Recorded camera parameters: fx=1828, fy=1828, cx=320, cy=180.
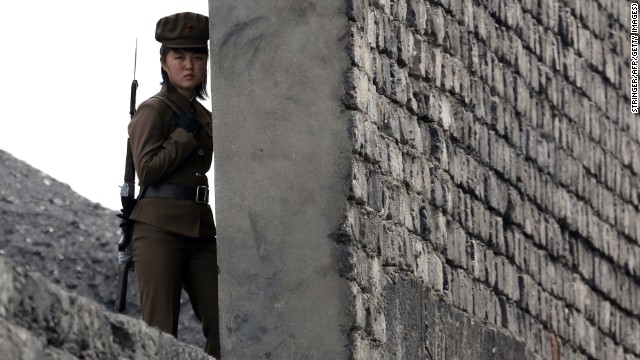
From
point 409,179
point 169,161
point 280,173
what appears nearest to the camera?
point 280,173

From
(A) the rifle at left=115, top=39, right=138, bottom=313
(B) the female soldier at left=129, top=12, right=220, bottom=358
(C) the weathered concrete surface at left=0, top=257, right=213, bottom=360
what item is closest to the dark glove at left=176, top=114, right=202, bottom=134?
(B) the female soldier at left=129, top=12, right=220, bottom=358

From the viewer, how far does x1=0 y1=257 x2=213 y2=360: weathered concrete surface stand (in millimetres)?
3279

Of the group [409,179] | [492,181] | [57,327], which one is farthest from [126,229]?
[57,327]

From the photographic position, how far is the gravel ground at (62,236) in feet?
41.9

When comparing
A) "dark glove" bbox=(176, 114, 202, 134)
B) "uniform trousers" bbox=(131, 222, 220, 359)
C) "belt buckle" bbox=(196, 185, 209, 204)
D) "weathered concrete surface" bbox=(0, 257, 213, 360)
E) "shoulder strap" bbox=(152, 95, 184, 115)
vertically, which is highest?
"shoulder strap" bbox=(152, 95, 184, 115)

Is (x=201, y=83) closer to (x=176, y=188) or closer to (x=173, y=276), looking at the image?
(x=176, y=188)

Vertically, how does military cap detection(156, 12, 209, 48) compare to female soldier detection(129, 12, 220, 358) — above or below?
above

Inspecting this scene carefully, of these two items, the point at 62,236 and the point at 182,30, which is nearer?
the point at 182,30

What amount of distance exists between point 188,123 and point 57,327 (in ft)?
8.43

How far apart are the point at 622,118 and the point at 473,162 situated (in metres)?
2.91

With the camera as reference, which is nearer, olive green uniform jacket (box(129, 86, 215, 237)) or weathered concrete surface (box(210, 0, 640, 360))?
weathered concrete surface (box(210, 0, 640, 360))

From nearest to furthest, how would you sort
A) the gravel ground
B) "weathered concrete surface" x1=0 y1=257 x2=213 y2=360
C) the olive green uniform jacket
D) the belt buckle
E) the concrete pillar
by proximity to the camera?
"weathered concrete surface" x1=0 y1=257 x2=213 y2=360
the concrete pillar
the olive green uniform jacket
the belt buckle
the gravel ground

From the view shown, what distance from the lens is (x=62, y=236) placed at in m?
13.9

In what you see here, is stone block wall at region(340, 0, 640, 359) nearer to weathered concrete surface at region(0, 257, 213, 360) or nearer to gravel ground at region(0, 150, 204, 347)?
weathered concrete surface at region(0, 257, 213, 360)
